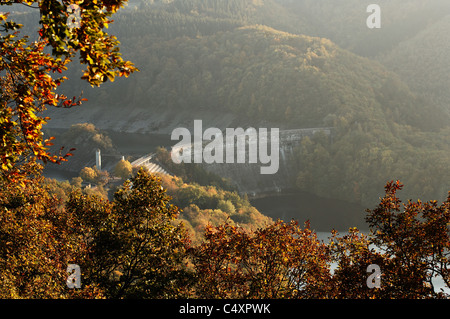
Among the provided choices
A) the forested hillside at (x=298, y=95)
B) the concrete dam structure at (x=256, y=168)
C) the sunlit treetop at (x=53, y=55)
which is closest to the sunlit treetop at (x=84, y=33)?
the sunlit treetop at (x=53, y=55)

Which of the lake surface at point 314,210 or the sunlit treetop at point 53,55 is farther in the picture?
the lake surface at point 314,210

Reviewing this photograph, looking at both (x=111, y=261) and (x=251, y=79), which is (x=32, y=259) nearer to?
(x=111, y=261)

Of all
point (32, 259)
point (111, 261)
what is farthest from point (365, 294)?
point (32, 259)

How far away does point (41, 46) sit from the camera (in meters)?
10.9
